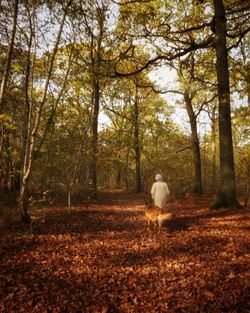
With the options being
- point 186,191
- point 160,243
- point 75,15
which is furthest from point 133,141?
point 160,243

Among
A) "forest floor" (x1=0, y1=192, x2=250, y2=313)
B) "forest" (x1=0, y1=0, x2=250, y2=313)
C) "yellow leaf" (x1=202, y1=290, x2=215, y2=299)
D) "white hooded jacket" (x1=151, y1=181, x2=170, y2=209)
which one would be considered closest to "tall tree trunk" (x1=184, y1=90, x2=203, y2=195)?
"forest" (x1=0, y1=0, x2=250, y2=313)

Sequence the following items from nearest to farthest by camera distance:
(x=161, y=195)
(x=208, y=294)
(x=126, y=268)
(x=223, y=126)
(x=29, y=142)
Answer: (x=208, y=294) → (x=126, y=268) → (x=29, y=142) → (x=161, y=195) → (x=223, y=126)

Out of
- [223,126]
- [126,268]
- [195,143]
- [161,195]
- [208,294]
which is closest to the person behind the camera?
[208,294]

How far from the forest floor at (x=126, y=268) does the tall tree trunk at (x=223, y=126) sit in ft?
7.72

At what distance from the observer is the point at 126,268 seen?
6.86 metres

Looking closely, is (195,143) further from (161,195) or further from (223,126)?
(161,195)

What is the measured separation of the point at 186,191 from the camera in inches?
1001

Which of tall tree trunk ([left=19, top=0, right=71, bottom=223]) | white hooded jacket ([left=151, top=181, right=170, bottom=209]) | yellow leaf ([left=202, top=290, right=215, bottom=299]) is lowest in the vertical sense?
yellow leaf ([left=202, top=290, right=215, bottom=299])

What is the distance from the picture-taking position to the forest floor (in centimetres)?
513

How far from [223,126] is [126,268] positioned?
9.33 m

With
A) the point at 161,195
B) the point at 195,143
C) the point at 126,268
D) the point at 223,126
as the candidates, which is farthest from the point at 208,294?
the point at 195,143

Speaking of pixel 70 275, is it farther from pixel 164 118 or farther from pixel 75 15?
pixel 164 118

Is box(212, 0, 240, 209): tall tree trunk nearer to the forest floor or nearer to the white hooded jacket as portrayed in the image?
the forest floor

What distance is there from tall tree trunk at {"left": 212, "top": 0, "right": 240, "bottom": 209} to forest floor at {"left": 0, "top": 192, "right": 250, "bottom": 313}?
92.6 inches
